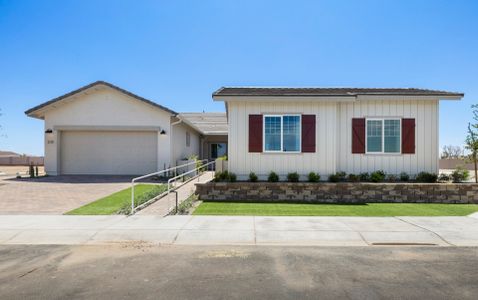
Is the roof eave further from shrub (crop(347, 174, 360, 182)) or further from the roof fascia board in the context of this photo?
shrub (crop(347, 174, 360, 182))

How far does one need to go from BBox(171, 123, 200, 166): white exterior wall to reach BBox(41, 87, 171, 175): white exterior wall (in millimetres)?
1008

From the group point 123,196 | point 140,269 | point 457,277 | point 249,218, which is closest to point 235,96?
point 249,218

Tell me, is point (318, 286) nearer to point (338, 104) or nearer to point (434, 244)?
point (434, 244)

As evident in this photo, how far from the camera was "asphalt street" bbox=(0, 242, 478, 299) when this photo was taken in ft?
12.3

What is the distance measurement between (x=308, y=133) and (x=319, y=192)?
238 centimetres

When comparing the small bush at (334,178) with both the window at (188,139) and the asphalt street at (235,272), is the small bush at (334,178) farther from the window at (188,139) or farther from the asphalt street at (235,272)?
the window at (188,139)

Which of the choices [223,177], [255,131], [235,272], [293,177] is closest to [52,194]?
[223,177]

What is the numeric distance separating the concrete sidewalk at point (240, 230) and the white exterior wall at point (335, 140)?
3736mm

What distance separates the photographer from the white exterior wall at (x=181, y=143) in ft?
60.2

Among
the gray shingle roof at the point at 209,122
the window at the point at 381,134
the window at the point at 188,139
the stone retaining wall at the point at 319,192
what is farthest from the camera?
the gray shingle roof at the point at 209,122

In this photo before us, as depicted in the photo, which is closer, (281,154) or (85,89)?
(281,154)

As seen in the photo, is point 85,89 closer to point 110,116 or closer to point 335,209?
point 110,116

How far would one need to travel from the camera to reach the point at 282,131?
1139 cm

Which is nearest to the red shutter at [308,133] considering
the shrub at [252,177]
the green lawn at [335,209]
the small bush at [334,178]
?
the small bush at [334,178]
